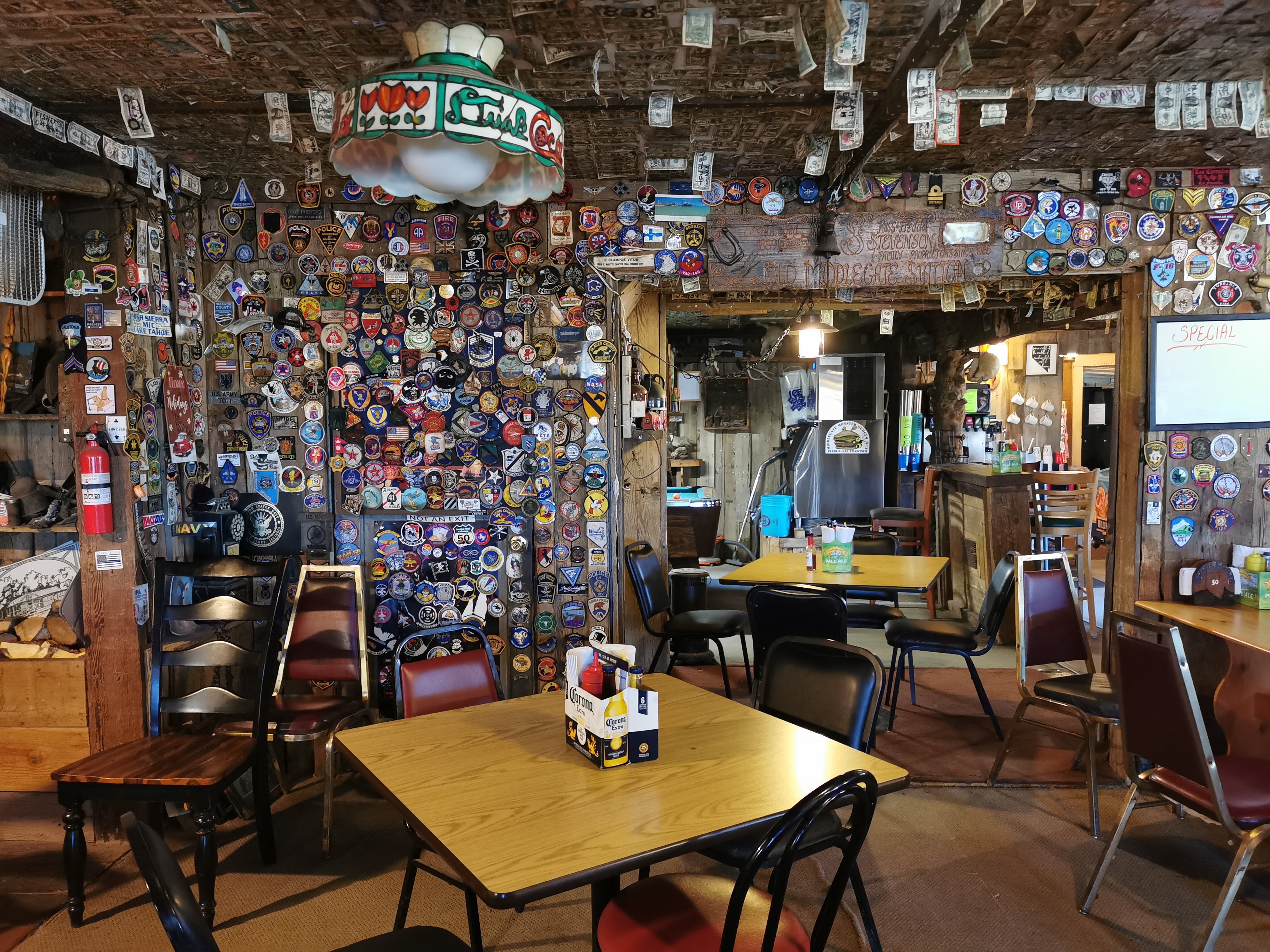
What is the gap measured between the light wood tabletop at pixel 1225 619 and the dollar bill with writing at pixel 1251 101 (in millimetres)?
1667

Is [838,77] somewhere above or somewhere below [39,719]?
above

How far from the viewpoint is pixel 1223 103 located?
2688mm

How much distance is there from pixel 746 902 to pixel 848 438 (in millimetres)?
6503

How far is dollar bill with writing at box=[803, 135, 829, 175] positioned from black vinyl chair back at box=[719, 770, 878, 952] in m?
2.40

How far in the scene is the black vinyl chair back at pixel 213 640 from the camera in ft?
9.48

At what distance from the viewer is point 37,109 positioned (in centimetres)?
276

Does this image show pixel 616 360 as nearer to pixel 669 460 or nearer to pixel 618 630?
pixel 618 630

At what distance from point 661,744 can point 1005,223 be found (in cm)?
272

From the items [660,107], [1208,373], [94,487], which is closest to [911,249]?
[1208,373]

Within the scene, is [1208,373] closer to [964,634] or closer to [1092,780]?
[964,634]

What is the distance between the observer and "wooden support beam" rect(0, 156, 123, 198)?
2754mm

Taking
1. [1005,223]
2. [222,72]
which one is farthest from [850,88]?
[222,72]

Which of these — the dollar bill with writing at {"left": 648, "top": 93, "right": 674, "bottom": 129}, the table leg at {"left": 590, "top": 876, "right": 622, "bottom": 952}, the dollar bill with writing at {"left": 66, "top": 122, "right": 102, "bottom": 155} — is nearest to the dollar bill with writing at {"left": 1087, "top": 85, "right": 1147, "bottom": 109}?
the dollar bill with writing at {"left": 648, "top": 93, "right": 674, "bottom": 129}

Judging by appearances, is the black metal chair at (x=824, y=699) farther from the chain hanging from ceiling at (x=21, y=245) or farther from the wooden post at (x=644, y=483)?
the chain hanging from ceiling at (x=21, y=245)
